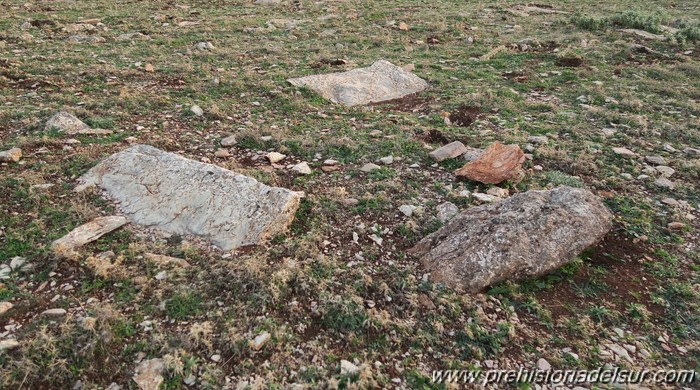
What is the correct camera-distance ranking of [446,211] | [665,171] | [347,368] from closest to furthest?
[347,368] → [446,211] → [665,171]

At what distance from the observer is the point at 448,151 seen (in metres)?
6.18

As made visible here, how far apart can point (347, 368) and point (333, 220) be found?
1900 mm

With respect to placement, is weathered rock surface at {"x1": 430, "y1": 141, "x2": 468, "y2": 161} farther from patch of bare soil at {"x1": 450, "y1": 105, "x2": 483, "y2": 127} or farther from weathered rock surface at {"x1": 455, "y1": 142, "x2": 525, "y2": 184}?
A: patch of bare soil at {"x1": 450, "y1": 105, "x2": 483, "y2": 127}

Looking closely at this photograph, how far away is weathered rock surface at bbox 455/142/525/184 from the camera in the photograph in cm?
552

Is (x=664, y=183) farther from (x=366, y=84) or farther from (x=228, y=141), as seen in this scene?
(x=228, y=141)

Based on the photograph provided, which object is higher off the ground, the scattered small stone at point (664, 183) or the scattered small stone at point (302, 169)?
the scattered small stone at point (302, 169)

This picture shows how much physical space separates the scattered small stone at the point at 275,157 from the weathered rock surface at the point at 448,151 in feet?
6.89

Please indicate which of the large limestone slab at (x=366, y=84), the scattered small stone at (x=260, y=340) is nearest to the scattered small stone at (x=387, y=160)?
the large limestone slab at (x=366, y=84)

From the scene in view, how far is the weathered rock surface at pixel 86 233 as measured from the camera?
4.10m

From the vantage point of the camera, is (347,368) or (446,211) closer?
(347,368)

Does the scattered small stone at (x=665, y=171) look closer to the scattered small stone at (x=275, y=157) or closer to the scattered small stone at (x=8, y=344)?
the scattered small stone at (x=275, y=157)

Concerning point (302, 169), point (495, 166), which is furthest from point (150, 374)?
point (495, 166)

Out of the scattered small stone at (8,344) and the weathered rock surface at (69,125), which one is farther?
the weathered rock surface at (69,125)

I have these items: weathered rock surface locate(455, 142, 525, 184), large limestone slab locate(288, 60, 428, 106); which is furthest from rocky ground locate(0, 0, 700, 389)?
large limestone slab locate(288, 60, 428, 106)
